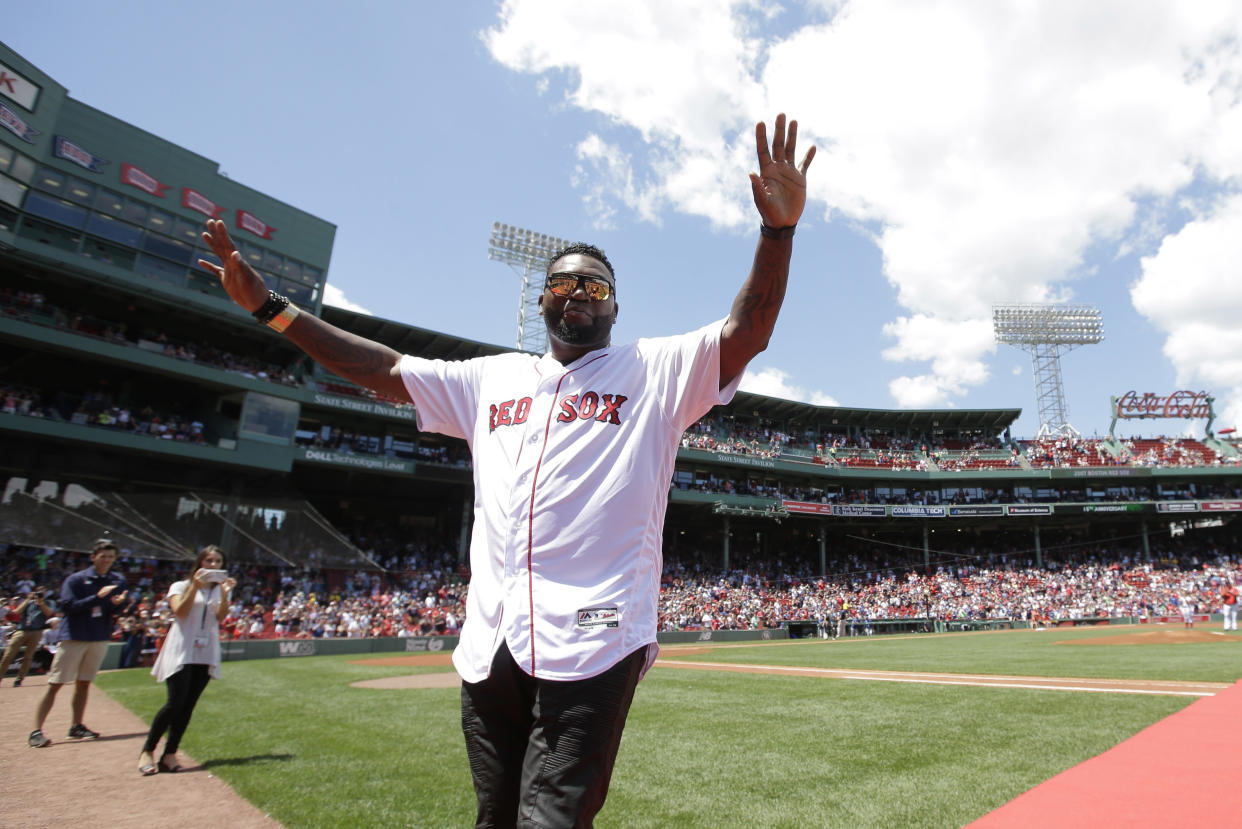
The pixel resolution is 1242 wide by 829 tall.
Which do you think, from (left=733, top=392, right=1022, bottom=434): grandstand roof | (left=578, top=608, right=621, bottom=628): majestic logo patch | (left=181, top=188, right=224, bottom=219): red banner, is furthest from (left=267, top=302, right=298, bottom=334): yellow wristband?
(left=733, top=392, right=1022, bottom=434): grandstand roof

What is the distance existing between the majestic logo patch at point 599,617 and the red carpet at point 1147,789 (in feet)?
10.1

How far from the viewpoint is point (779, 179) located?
209 centimetres

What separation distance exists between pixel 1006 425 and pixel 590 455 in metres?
57.3

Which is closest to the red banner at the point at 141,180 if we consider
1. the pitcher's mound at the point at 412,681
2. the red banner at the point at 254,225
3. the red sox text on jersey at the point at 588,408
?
the red banner at the point at 254,225

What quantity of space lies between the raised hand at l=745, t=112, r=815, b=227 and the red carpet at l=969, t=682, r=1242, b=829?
348 centimetres

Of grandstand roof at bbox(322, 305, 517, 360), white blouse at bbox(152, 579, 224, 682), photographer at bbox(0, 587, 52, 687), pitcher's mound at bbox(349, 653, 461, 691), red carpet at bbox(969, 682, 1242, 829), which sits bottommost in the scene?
pitcher's mound at bbox(349, 653, 461, 691)

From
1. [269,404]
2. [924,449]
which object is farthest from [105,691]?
[924,449]

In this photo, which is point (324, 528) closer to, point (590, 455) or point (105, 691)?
point (105, 691)

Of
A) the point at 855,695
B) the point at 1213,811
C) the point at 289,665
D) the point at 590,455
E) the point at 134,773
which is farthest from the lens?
the point at 289,665

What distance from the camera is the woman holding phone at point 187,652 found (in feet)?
18.8

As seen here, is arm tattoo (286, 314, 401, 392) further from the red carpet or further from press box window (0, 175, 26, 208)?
press box window (0, 175, 26, 208)

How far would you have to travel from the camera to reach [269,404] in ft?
92.0

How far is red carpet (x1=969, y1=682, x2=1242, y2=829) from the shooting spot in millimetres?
3490

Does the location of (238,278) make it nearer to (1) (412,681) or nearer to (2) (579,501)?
(2) (579,501)
